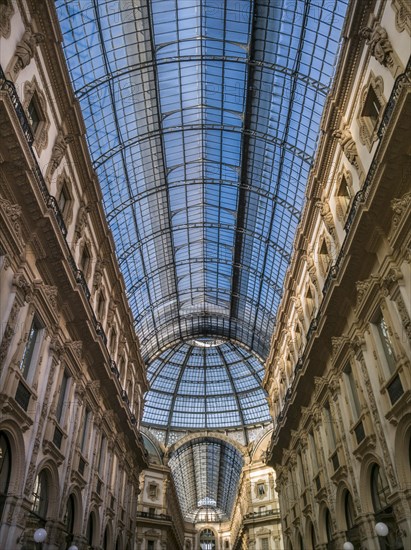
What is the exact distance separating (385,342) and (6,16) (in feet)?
57.6

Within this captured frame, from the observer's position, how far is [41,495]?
18.9 metres

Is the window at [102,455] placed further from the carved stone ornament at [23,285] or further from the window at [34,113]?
the window at [34,113]

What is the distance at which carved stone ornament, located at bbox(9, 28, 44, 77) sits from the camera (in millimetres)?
15898

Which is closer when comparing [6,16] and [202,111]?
[6,16]

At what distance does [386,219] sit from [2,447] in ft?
49.7

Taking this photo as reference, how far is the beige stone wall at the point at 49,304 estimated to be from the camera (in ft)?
50.5

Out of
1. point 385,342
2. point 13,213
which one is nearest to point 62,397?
point 13,213

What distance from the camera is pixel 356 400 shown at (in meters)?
21.3

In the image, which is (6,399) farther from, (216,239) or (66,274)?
(216,239)

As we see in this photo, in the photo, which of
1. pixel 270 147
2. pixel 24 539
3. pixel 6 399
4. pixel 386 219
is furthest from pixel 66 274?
pixel 270 147

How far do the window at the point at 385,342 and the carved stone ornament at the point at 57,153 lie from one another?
47.4ft

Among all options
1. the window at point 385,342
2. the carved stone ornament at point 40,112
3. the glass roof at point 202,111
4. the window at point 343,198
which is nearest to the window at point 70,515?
the window at point 385,342

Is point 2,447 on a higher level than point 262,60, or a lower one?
lower

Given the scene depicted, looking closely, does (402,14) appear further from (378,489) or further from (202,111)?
(202,111)
